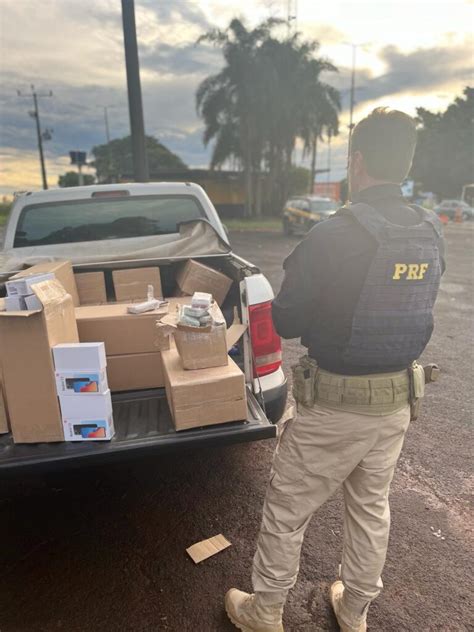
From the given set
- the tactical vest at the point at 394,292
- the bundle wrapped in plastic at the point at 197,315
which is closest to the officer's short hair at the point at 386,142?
the tactical vest at the point at 394,292

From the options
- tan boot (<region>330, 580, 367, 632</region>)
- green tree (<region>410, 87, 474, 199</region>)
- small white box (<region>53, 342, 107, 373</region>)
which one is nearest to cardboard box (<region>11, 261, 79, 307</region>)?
small white box (<region>53, 342, 107, 373</region>)

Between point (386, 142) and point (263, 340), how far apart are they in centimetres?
136

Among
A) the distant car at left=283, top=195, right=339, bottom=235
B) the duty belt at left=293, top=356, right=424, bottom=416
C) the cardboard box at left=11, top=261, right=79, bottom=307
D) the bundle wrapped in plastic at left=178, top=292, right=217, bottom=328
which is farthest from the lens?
the distant car at left=283, top=195, right=339, bottom=235

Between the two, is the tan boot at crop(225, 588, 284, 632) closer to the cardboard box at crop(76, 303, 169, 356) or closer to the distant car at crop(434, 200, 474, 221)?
the cardboard box at crop(76, 303, 169, 356)

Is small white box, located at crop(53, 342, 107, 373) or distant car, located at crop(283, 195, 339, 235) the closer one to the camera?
small white box, located at crop(53, 342, 107, 373)

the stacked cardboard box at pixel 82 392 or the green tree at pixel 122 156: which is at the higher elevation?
the green tree at pixel 122 156

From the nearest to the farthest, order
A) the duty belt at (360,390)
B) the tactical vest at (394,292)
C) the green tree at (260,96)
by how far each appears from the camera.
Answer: the tactical vest at (394,292), the duty belt at (360,390), the green tree at (260,96)

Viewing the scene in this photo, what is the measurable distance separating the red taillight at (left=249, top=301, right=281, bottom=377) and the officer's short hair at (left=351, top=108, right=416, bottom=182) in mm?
1136

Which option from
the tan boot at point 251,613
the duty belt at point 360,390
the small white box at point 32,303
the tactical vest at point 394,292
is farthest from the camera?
the small white box at point 32,303

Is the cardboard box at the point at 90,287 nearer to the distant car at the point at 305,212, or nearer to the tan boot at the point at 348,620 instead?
the tan boot at the point at 348,620

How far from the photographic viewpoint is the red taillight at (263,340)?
2700 millimetres

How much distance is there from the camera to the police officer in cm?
167

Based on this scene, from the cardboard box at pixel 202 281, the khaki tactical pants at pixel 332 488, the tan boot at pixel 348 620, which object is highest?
the cardboard box at pixel 202 281

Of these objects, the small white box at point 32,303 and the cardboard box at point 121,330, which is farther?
the cardboard box at point 121,330
